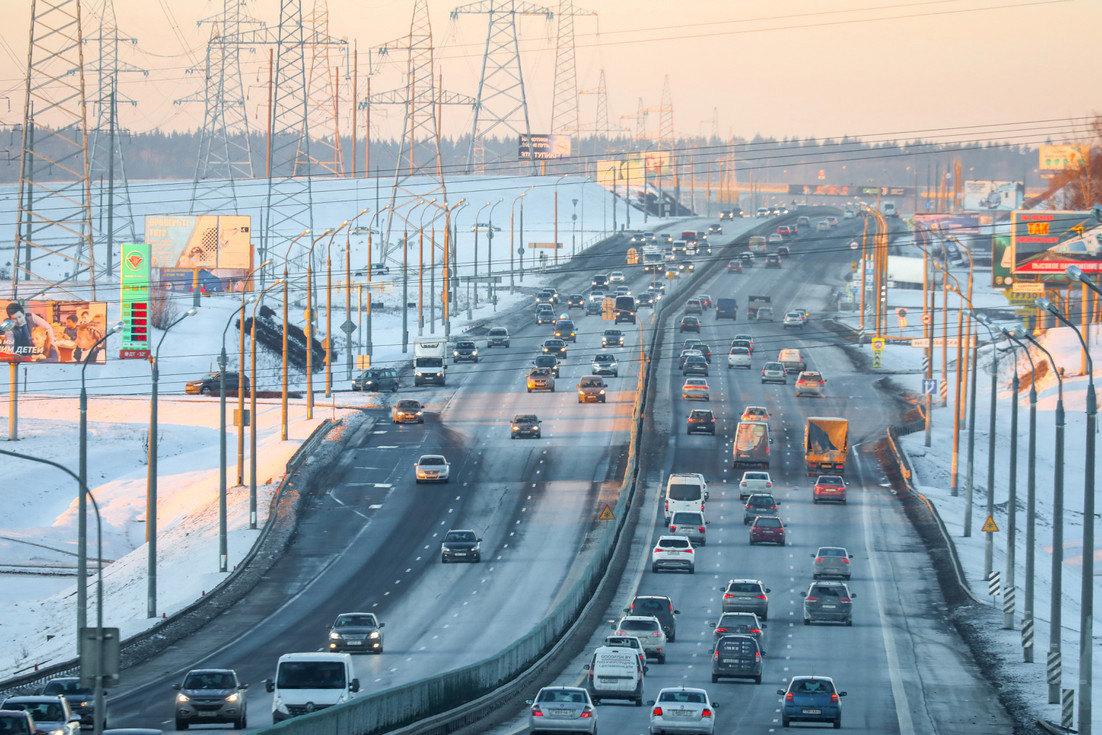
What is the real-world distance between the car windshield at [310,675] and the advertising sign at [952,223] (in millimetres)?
142520

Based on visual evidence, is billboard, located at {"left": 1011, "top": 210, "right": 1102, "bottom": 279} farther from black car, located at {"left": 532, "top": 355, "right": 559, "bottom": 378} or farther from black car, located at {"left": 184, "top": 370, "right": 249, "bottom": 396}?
A: black car, located at {"left": 184, "top": 370, "right": 249, "bottom": 396}

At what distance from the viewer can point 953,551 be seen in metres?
55.8

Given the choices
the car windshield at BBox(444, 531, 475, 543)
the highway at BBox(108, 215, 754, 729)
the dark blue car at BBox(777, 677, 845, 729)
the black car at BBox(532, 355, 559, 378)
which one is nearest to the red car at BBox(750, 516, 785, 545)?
the highway at BBox(108, 215, 754, 729)

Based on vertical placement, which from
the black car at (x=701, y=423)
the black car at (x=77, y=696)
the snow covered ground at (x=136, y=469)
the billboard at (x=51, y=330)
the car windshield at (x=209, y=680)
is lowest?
the snow covered ground at (x=136, y=469)

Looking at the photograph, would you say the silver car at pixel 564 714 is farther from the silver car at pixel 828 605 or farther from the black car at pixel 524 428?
the black car at pixel 524 428

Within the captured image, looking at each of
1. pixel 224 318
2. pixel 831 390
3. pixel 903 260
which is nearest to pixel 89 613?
pixel 831 390

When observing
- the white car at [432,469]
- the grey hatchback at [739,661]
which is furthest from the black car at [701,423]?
the grey hatchback at [739,661]

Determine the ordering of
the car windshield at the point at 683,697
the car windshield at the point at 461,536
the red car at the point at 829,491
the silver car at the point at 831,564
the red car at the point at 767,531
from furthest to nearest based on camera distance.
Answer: the red car at the point at 829,491 < the red car at the point at 767,531 < the car windshield at the point at 461,536 < the silver car at the point at 831,564 < the car windshield at the point at 683,697

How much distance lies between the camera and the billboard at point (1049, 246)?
3238 inches

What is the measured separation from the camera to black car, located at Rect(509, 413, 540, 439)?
245ft

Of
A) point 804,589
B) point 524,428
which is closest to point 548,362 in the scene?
point 524,428

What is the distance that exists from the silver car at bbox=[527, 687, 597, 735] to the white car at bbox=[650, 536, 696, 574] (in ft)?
77.7

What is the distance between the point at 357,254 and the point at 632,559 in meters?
108

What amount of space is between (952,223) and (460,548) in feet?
418
